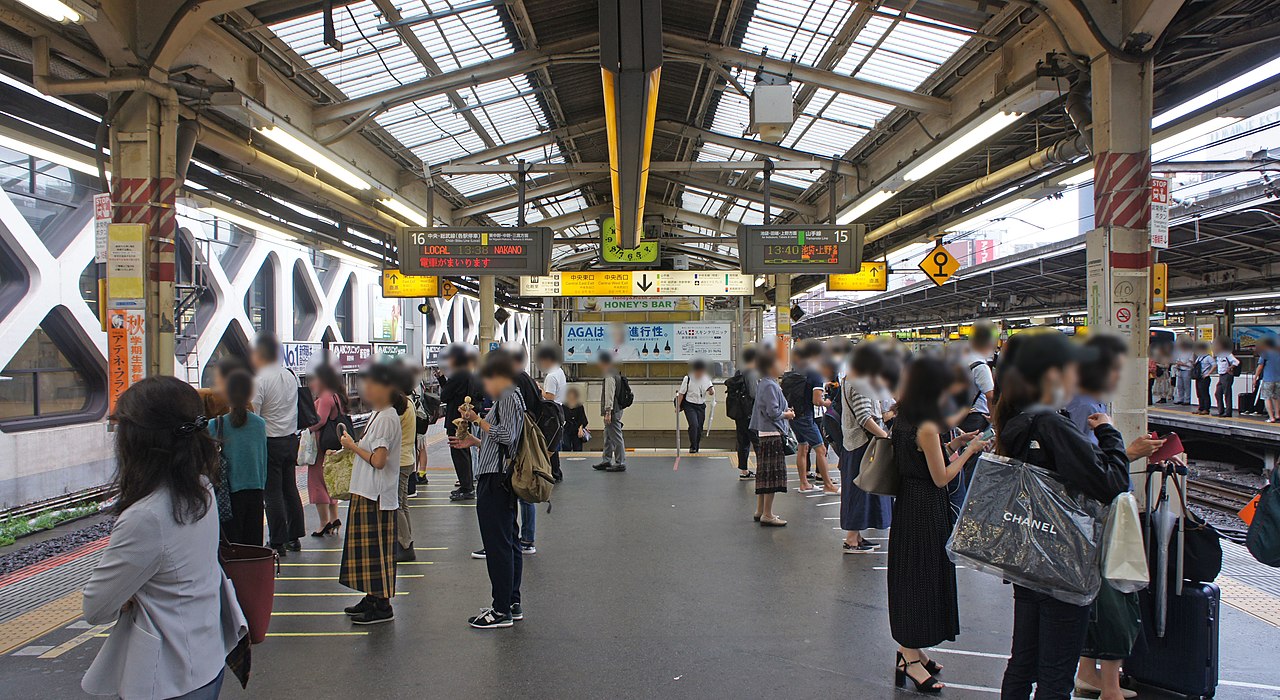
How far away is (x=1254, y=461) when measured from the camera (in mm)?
12531

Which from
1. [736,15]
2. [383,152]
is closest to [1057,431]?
[736,15]

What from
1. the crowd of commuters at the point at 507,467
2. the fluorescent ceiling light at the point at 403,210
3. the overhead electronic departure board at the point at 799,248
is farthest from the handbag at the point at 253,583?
the fluorescent ceiling light at the point at 403,210

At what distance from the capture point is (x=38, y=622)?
4.45 metres

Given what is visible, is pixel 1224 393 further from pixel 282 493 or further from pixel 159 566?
pixel 159 566

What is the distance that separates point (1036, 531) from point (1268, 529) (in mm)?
1311

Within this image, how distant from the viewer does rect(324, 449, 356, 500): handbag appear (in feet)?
15.7

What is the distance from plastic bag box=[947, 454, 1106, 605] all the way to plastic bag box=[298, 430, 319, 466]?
5482mm

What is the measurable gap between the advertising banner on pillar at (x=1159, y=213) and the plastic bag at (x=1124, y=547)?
3.61m

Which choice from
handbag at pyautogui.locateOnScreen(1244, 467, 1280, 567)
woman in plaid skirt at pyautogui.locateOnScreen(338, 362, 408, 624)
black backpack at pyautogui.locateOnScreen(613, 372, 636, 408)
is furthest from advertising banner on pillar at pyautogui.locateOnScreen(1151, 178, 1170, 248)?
black backpack at pyautogui.locateOnScreen(613, 372, 636, 408)

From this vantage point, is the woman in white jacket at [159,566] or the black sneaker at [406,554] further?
the black sneaker at [406,554]

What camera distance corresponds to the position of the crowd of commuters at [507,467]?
78.1 inches

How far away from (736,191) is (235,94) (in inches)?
327

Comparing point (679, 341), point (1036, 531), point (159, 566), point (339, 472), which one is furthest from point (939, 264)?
→ point (159, 566)

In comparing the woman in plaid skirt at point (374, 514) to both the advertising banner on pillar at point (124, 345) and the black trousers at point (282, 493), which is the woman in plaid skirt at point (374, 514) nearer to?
the black trousers at point (282, 493)
